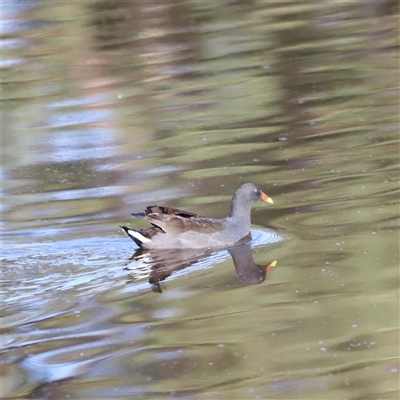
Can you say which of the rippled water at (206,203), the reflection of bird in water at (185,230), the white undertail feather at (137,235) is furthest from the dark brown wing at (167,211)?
the rippled water at (206,203)

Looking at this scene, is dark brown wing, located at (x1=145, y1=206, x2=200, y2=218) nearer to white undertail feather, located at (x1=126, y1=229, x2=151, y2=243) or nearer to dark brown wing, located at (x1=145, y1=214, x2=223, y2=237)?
dark brown wing, located at (x1=145, y1=214, x2=223, y2=237)

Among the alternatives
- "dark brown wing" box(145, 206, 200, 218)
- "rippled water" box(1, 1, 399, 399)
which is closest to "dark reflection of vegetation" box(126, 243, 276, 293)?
"rippled water" box(1, 1, 399, 399)

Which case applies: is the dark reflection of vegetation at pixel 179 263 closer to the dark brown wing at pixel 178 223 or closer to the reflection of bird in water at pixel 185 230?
the reflection of bird in water at pixel 185 230

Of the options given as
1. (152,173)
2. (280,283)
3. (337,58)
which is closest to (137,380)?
(280,283)

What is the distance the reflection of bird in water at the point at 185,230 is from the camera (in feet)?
28.9

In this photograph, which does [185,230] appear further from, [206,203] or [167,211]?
[206,203]

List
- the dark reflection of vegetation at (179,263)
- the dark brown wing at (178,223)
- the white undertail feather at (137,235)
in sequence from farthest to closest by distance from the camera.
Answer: the dark brown wing at (178,223) → the white undertail feather at (137,235) → the dark reflection of vegetation at (179,263)

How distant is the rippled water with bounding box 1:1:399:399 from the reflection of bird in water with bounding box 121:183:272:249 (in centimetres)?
13

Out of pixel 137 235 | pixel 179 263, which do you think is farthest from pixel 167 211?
pixel 179 263

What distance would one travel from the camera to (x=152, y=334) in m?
6.81

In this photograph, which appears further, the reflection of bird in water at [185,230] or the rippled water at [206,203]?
the reflection of bird in water at [185,230]

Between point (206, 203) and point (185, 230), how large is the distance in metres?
1.15

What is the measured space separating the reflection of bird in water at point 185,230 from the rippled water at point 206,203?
13cm

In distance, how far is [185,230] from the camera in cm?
884
